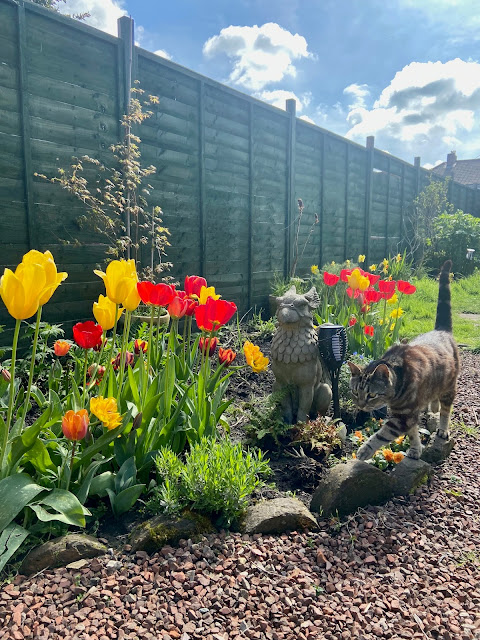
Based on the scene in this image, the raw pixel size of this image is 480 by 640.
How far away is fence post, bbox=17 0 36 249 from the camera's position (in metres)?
3.89

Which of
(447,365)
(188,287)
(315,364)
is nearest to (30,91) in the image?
(188,287)

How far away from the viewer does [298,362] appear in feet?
9.36

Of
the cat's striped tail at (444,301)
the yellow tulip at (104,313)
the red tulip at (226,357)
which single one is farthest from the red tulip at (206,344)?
the cat's striped tail at (444,301)

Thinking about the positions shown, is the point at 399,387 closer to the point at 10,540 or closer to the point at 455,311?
the point at 10,540

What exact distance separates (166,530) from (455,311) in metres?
8.83

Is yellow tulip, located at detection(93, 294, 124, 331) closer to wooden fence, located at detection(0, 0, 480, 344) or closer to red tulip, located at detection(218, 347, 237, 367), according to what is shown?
red tulip, located at detection(218, 347, 237, 367)

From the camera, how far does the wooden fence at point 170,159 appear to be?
4.02 m

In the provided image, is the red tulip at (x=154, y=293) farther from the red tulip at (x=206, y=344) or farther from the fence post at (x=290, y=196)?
the fence post at (x=290, y=196)

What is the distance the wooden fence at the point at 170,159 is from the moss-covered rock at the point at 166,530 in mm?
2983

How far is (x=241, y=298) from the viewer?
21.9 feet

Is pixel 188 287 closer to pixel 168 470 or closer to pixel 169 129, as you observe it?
pixel 168 470

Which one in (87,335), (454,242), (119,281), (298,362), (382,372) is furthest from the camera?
(454,242)

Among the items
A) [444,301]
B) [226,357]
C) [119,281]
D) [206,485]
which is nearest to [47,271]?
[119,281]

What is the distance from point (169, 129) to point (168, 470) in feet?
14.8
